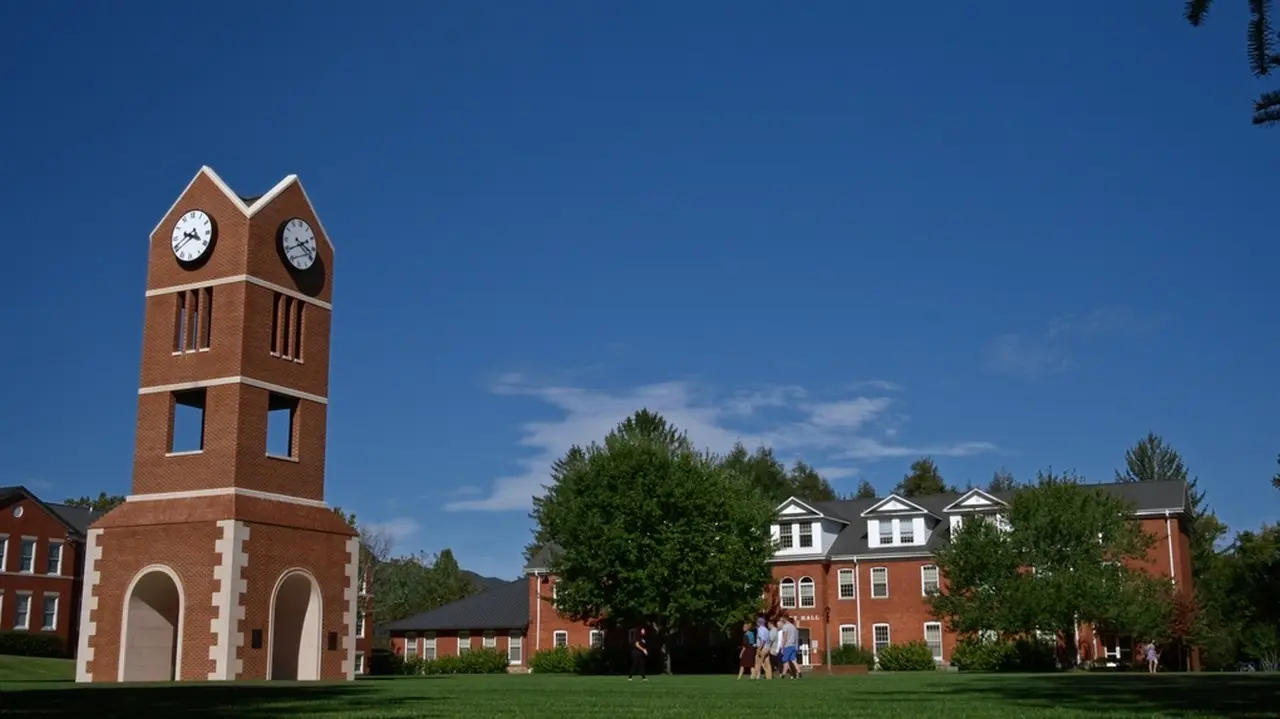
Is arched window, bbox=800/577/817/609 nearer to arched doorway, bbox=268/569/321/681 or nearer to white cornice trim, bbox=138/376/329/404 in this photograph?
arched doorway, bbox=268/569/321/681

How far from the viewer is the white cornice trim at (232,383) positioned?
3669 centimetres

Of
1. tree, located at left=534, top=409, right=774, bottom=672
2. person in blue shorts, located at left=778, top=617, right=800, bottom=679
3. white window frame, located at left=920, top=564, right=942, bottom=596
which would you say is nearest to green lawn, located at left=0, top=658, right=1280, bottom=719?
person in blue shorts, located at left=778, top=617, right=800, bottom=679

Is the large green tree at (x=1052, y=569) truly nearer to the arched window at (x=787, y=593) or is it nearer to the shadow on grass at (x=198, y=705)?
the arched window at (x=787, y=593)

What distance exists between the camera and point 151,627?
37.2m

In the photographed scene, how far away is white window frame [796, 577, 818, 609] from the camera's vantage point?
2655 inches

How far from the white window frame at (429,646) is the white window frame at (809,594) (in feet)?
72.4

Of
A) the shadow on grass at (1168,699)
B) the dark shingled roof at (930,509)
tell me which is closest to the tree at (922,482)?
the dark shingled roof at (930,509)

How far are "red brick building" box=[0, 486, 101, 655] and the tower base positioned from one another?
119 ft

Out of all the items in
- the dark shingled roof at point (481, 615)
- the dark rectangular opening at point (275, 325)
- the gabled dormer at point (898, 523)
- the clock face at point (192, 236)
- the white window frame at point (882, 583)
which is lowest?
the dark shingled roof at point (481, 615)

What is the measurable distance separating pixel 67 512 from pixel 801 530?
45.1m

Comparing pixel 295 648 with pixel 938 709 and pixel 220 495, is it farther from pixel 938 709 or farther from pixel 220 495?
pixel 938 709

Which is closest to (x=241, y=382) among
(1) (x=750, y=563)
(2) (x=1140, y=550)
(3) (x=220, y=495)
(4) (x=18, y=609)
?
(3) (x=220, y=495)

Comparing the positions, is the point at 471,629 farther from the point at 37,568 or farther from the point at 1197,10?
the point at 1197,10

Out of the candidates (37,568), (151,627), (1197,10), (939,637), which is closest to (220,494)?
(151,627)
